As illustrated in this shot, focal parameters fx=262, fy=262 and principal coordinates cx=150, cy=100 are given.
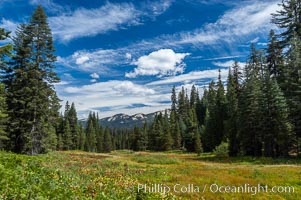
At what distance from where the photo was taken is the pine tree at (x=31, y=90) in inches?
1114

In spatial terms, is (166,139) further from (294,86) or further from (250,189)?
(250,189)

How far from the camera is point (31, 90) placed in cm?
2822

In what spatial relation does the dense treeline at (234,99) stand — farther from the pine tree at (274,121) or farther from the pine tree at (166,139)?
the pine tree at (166,139)

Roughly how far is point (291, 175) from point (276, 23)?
35.0 metres

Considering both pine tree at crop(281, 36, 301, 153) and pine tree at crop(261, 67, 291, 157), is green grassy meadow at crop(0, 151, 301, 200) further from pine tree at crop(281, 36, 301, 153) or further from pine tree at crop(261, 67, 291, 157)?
pine tree at crop(281, 36, 301, 153)

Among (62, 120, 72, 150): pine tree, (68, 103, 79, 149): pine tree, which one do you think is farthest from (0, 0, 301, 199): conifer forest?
(68, 103, 79, 149): pine tree

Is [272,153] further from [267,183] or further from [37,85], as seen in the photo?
[37,85]

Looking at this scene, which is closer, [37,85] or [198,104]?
[37,85]

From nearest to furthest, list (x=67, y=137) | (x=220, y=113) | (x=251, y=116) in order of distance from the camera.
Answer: (x=251, y=116) < (x=220, y=113) < (x=67, y=137)

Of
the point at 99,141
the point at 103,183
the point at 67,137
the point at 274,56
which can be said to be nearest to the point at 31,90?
the point at 103,183

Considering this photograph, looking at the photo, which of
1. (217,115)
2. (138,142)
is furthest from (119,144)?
(217,115)

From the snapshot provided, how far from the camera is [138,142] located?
310 ft

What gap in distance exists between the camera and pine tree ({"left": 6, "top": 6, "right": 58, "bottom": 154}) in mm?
28297

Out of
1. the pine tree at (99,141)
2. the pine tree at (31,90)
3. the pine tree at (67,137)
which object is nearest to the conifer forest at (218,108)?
the pine tree at (31,90)
